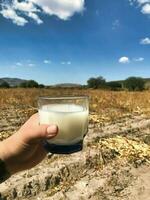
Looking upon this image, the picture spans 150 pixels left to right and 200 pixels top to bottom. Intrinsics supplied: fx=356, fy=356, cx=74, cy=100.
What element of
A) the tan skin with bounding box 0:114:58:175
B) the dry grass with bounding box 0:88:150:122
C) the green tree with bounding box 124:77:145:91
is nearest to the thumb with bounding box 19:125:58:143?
the tan skin with bounding box 0:114:58:175

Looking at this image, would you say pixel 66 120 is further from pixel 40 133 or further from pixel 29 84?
pixel 29 84

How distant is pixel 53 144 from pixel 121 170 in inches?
158

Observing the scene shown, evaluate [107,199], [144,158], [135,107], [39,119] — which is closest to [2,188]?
[107,199]

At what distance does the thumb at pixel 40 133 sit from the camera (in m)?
1.27

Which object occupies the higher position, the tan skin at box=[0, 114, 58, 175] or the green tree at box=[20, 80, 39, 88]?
the tan skin at box=[0, 114, 58, 175]

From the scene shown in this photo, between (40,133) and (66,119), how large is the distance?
0.41ft

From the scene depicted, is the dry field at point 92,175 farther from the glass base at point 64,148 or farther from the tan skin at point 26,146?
the glass base at point 64,148

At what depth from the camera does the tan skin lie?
4.40ft

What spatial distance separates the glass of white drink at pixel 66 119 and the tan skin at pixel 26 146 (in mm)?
32

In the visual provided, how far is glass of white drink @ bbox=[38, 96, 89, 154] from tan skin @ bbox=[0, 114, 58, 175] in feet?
0.10

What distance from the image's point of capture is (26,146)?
1488 millimetres

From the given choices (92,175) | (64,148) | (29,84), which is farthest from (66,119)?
(29,84)

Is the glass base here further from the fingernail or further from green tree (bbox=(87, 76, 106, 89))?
green tree (bbox=(87, 76, 106, 89))

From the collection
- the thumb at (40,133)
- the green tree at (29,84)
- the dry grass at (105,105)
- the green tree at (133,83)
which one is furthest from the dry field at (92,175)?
the green tree at (133,83)
